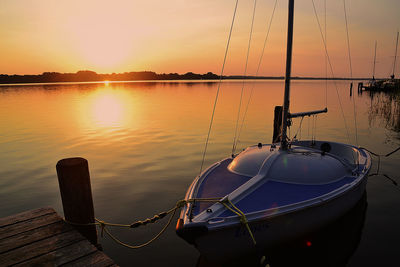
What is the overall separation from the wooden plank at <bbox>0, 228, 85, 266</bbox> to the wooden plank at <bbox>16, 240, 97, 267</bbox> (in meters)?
0.11

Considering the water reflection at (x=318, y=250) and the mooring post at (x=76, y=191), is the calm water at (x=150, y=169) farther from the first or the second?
the mooring post at (x=76, y=191)

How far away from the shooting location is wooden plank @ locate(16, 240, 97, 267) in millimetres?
4387

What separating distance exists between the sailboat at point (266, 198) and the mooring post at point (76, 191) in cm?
215

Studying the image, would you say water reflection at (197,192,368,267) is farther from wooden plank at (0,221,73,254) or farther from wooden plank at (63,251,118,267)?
wooden plank at (0,221,73,254)

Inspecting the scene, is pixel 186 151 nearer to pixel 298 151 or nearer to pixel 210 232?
pixel 298 151

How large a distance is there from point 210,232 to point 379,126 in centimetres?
2760

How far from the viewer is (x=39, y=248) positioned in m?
4.76

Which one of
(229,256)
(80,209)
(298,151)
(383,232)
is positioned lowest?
(383,232)

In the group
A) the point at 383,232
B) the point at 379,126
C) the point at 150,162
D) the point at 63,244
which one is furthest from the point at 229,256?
the point at 379,126

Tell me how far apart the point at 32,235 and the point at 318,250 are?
707 cm

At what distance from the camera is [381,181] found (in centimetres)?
1201

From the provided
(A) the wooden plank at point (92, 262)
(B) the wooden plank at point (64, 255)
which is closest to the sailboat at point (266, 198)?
(A) the wooden plank at point (92, 262)

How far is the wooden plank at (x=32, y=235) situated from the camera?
16.0 ft

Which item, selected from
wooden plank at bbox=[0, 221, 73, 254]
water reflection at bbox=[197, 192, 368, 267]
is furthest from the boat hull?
wooden plank at bbox=[0, 221, 73, 254]
